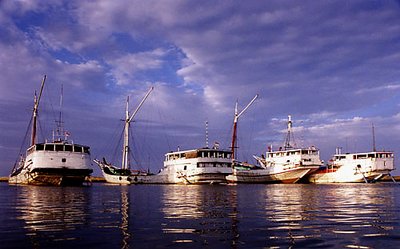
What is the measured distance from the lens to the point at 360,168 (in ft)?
301

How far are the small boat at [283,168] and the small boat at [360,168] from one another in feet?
13.6

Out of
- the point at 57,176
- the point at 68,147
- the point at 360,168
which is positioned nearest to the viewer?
the point at 57,176

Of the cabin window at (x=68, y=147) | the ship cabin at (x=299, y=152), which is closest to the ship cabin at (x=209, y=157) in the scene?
the ship cabin at (x=299, y=152)

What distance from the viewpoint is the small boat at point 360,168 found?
3561 inches

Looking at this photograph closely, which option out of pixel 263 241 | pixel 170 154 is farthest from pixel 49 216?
pixel 170 154

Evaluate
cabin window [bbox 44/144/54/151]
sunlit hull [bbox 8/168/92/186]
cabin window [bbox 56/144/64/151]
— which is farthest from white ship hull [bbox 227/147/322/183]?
cabin window [bbox 44/144/54/151]

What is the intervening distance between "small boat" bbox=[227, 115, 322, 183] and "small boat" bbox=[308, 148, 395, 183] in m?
4.15

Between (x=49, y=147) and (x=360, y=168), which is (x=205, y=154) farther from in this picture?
(x=360, y=168)

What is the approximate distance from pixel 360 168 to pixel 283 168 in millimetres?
18304

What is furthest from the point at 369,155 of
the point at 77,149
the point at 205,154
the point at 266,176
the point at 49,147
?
the point at 49,147

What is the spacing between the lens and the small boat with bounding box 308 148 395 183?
90.4 m

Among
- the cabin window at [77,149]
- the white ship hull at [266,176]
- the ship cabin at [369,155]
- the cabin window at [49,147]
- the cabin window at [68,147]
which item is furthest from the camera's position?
the ship cabin at [369,155]

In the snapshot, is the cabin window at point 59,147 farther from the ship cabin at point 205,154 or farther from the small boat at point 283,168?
the small boat at point 283,168

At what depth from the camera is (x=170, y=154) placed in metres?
88.9
